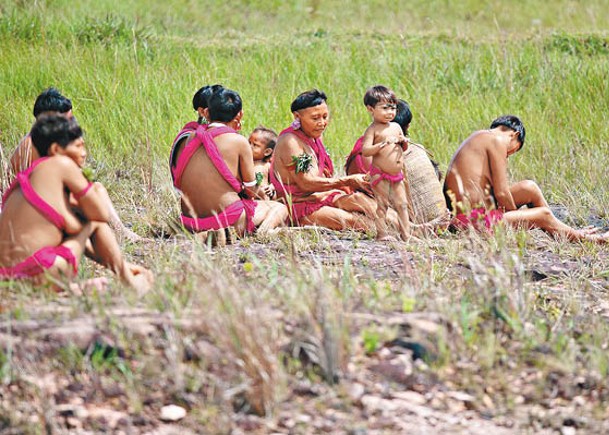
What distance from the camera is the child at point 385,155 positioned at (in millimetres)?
6852

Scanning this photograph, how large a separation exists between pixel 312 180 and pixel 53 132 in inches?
112

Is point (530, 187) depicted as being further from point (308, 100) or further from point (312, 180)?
point (308, 100)

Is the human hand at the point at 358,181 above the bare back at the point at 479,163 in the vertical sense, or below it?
below

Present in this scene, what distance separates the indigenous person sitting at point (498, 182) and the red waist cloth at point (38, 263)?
3307 millimetres

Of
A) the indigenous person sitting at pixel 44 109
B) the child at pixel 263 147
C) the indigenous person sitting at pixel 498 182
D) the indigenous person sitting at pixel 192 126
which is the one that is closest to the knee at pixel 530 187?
the indigenous person sitting at pixel 498 182

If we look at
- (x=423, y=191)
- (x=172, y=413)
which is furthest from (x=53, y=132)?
(x=423, y=191)

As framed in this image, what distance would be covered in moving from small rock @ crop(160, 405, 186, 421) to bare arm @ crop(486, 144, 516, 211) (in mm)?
4007

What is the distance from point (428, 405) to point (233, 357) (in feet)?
2.63

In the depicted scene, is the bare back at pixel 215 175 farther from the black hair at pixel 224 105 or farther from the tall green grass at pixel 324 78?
the tall green grass at pixel 324 78

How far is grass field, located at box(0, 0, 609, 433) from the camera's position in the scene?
4.02 m

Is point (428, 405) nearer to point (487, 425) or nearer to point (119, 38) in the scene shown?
point (487, 425)

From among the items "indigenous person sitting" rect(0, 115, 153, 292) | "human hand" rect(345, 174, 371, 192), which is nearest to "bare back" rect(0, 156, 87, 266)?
"indigenous person sitting" rect(0, 115, 153, 292)

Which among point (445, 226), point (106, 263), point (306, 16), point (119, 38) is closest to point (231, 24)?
point (306, 16)

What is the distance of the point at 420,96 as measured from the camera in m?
11.1
